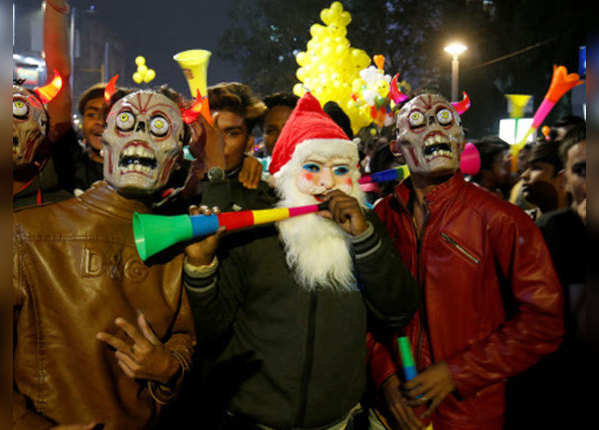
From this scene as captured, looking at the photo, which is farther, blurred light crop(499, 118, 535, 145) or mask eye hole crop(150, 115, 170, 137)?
blurred light crop(499, 118, 535, 145)

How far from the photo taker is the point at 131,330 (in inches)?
66.9

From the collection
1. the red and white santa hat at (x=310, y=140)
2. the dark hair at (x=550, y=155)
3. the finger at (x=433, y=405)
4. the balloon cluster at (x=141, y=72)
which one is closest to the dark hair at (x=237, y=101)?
the red and white santa hat at (x=310, y=140)

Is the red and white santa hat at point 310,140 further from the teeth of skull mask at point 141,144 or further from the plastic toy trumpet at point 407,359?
the plastic toy trumpet at point 407,359

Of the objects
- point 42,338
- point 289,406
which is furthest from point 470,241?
point 42,338

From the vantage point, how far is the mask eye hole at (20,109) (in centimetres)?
210

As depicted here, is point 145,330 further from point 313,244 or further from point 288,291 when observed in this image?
point 313,244

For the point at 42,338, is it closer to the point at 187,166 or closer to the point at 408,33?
the point at 187,166

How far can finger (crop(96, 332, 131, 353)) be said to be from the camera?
5.44 feet

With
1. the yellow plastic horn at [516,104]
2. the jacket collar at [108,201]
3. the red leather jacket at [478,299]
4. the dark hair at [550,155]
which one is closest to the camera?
the jacket collar at [108,201]

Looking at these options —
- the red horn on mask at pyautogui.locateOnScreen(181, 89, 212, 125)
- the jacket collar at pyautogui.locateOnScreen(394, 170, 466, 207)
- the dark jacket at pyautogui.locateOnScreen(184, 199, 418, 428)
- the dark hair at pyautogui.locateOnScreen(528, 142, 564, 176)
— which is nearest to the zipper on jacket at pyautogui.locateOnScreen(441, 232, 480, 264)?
the jacket collar at pyautogui.locateOnScreen(394, 170, 466, 207)

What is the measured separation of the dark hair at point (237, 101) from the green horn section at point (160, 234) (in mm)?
2082

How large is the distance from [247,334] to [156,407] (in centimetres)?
51

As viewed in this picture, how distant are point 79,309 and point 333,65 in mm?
10414

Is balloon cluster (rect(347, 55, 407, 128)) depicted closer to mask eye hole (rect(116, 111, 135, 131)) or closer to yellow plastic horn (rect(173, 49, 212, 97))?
yellow plastic horn (rect(173, 49, 212, 97))
